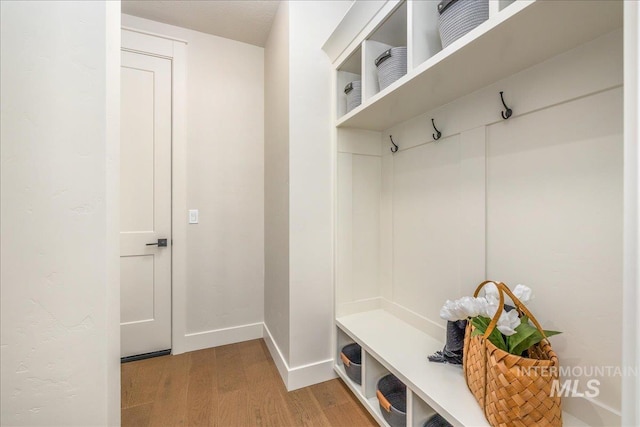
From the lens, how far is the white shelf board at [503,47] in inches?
29.0

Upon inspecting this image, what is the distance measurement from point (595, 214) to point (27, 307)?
1.70 metres

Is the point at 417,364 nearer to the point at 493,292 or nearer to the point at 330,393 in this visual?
the point at 493,292

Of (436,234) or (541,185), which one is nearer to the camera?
(541,185)

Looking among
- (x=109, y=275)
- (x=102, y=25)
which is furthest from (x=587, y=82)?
(x=109, y=275)

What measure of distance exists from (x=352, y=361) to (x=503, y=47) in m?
1.65

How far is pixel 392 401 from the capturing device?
4.43ft

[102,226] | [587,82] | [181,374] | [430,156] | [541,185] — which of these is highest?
[587,82]

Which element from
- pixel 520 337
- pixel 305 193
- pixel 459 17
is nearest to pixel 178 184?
pixel 305 193

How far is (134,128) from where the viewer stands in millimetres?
2018

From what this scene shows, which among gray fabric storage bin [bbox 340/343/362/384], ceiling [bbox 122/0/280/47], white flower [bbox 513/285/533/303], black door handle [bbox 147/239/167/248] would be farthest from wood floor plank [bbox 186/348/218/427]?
ceiling [bbox 122/0/280/47]

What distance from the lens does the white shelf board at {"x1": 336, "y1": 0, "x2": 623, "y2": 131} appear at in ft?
2.42

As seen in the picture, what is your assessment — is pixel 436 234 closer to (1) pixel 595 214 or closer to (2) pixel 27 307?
(1) pixel 595 214

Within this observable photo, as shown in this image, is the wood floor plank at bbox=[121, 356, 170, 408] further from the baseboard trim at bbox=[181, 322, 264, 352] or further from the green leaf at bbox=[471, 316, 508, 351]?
the green leaf at bbox=[471, 316, 508, 351]

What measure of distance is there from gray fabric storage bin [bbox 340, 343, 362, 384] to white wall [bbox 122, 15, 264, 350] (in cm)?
97
